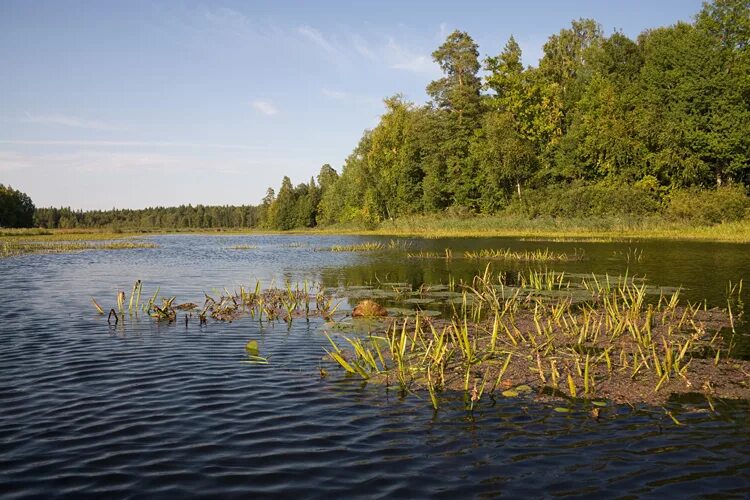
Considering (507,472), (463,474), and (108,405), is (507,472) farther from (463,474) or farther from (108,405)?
(108,405)

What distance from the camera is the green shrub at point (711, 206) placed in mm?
61938

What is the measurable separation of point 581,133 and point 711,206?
2520cm

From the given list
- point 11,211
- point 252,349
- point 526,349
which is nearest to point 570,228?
point 526,349

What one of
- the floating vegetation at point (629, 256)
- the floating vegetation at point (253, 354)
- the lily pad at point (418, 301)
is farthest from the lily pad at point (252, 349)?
the floating vegetation at point (629, 256)

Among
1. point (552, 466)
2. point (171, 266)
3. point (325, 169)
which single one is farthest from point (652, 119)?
point (325, 169)

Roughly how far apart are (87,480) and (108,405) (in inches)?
128

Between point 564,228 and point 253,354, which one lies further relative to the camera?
point 564,228

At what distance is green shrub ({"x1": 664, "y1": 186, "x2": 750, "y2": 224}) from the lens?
61938 millimetres

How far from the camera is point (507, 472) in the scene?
7371 millimetres

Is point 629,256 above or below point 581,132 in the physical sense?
below

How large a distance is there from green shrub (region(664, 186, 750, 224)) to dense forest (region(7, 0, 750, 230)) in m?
0.15

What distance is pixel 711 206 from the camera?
62406 mm

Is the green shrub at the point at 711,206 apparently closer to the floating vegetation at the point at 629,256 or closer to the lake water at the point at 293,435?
the floating vegetation at the point at 629,256

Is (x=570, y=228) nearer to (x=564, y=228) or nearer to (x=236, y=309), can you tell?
(x=564, y=228)
